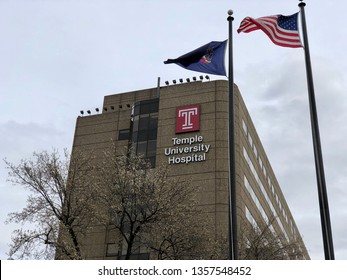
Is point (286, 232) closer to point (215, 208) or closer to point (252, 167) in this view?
point (252, 167)

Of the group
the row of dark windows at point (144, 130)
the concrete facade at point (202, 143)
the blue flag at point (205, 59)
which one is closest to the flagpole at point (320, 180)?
the blue flag at point (205, 59)

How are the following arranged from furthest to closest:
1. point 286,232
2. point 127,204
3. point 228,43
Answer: point 286,232
point 127,204
point 228,43

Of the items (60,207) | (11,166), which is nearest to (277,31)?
(60,207)

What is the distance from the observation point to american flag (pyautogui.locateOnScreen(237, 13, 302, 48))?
63.7 feet

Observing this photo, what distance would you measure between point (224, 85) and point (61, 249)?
36146mm

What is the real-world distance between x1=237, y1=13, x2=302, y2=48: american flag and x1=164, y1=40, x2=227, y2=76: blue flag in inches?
77.0

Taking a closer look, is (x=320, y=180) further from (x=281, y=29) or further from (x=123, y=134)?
(x=123, y=134)

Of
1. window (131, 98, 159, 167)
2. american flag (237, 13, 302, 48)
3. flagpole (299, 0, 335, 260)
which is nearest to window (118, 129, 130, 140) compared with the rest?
window (131, 98, 159, 167)

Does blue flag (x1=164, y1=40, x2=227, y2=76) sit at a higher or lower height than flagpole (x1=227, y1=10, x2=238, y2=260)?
higher

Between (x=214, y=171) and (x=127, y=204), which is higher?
(x=214, y=171)

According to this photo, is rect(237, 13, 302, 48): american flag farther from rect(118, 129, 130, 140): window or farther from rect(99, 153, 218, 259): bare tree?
rect(118, 129, 130, 140): window

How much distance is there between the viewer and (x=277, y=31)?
64.9ft

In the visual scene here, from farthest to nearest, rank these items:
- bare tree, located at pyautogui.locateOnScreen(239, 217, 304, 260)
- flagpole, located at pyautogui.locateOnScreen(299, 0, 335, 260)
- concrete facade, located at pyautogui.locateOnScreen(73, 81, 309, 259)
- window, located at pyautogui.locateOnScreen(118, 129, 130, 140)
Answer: window, located at pyautogui.locateOnScreen(118, 129, 130, 140) < concrete facade, located at pyautogui.locateOnScreen(73, 81, 309, 259) < bare tree, located at pyautogui.locateOnScreen(239, 217, 304, 260) < flagpole, located at pyautogui.locateOnScreen(299, 0, 335, 260)
